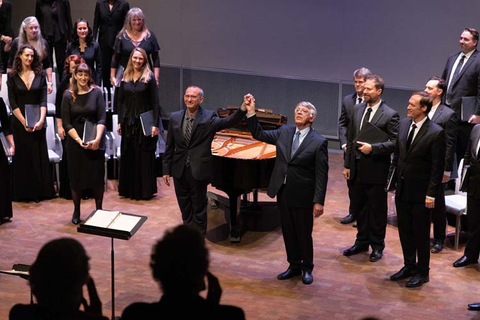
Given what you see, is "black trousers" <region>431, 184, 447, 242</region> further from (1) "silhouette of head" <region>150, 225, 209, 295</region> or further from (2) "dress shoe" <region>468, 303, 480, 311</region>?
(1) "silhouette of head" <region>150, 225, 209, 295</region>

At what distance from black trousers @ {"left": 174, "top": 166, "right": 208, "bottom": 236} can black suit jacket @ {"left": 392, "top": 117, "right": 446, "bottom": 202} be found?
5.75ft

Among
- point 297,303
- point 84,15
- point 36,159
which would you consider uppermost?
point 84,15

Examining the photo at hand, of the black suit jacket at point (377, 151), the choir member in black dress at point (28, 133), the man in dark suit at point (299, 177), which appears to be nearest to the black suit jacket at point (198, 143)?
the man in dark suit at point (299, 177)

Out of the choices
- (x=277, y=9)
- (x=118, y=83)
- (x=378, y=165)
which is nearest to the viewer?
(x=378, y=165)

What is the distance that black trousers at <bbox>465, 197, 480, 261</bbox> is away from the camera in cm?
698

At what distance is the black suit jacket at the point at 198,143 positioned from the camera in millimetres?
7012

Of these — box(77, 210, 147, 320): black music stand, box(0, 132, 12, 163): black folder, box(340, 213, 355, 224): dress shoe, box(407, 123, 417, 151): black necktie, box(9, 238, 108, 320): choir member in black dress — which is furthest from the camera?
box(340, 213, 355, 224): dress shoe

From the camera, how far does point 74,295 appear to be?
3.13 metres

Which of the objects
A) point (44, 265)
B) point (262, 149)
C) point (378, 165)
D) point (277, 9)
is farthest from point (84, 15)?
point (44, 265)

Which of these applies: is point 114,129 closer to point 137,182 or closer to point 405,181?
point 137,182

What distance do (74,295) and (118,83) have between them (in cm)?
652

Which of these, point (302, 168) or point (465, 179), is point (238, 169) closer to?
point (302, 168)

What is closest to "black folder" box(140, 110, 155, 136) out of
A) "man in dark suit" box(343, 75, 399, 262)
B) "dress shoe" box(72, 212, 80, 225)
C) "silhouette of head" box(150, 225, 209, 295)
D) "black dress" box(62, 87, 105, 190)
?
"black dress" box(62, 87, 105, 190)

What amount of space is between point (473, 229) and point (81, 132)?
148 inches
